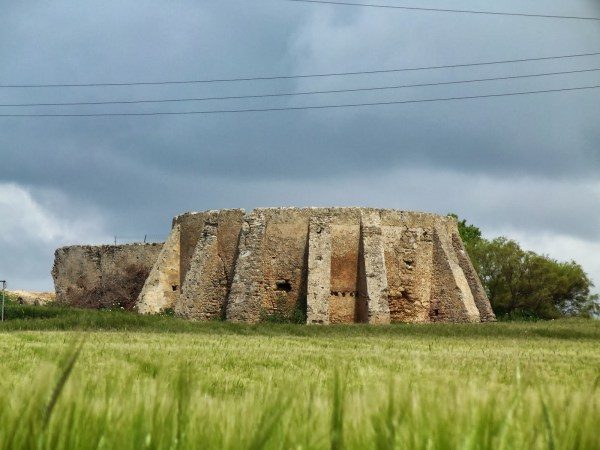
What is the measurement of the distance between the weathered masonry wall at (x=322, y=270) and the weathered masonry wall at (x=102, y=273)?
13.2 feet

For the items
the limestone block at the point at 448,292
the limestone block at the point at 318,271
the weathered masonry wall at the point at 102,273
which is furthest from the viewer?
the weathered masonry wall at the point at 102,273

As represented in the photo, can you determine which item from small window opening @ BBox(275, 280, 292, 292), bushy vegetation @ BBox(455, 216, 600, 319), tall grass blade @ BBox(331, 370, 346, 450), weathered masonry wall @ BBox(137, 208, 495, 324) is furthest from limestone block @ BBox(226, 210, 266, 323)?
tall grass blade @ BBox(331, 370, 346, 450)

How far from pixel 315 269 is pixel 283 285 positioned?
5.32 feet

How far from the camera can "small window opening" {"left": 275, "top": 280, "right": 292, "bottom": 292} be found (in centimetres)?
2684

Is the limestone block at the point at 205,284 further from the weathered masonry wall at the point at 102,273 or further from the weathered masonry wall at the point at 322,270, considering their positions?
the weathered masonry wall at the point at 102,273

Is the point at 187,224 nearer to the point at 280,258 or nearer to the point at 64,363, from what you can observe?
the point at 280,258

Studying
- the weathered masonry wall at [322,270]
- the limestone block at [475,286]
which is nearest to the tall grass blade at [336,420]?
the weathered masonry wall at [322,270]

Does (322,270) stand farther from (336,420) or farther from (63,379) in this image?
(63,379)

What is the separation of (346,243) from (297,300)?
275 cm

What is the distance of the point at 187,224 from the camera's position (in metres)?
30.2

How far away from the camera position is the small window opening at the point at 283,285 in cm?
2684

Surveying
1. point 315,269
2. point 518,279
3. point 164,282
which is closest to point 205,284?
point 164,282

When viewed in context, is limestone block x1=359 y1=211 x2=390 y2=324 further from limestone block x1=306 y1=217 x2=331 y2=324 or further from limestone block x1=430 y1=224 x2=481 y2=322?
limestone block x1=430 y1=224 x2=481 y2=322

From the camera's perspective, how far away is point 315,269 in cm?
2591
